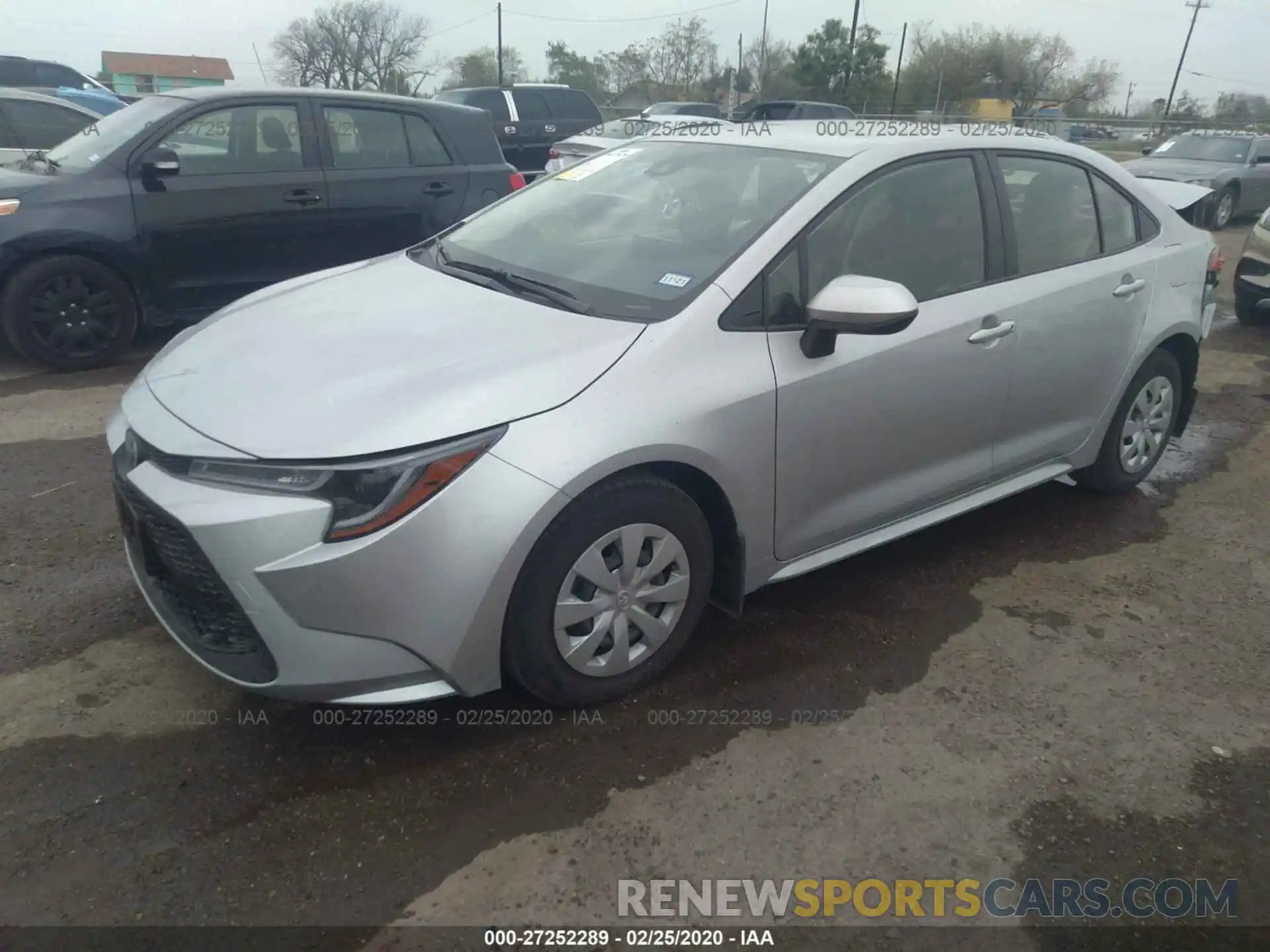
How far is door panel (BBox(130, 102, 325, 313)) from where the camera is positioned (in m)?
5.88

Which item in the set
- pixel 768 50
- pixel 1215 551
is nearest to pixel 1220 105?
pixel 768 50

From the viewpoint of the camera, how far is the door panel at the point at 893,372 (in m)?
2.95

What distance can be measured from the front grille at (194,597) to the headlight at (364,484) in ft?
0.75

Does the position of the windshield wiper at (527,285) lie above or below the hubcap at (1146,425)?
above

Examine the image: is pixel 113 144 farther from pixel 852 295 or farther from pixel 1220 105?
pixel 1220 105

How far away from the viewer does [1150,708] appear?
9.77 ft

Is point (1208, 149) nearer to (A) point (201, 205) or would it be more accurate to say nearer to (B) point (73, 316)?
(A) point (201, 205)

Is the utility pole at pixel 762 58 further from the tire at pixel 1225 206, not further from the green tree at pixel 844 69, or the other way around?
the tire at pixel 1225 206

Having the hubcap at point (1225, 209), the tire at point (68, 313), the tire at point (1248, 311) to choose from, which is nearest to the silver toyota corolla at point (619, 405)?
the tire at point (68, 313)

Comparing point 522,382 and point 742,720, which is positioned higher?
point 522,382

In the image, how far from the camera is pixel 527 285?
3.09 metres

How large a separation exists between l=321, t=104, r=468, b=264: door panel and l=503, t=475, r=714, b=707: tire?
15.1ft

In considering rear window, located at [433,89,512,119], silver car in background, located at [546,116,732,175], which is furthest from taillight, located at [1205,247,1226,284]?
rear window, located at [433,89,512,119]

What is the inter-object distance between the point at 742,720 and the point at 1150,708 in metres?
1.29
